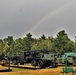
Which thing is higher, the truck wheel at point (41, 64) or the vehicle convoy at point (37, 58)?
the vehicle convoy at point (37, 58)

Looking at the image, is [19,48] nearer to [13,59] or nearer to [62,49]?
[62,49]

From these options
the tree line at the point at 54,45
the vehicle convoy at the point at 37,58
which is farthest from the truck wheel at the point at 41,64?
the tree line at the point at 54,45

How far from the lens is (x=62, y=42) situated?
224 ft

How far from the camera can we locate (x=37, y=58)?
34188 mm

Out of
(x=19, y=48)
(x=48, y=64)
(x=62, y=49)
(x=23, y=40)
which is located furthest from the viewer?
(x=23, y=40)

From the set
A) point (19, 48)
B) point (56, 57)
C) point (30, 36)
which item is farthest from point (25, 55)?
point (30, 36)

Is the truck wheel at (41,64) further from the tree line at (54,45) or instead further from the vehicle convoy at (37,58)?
the tree line at (54,45)

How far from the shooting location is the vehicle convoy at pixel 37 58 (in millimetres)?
32944

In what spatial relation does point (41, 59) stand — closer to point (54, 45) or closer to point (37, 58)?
point (37, 58)

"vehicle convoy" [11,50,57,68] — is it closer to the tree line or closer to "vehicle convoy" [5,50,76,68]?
"vehicle convoy" [5,50,76,68]

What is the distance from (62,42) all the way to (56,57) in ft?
104

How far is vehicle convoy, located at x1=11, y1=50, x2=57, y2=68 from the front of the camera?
3294cm

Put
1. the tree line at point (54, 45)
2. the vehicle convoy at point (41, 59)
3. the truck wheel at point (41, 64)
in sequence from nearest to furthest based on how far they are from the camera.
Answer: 1. the truck wheel at point (41, 64)
2. the vehicle convoy at point (41, 59)
3. the tree line at point (54, 45)

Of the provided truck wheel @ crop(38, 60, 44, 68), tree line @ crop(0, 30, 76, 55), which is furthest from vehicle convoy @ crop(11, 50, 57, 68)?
tree line @ crop(0, 30, 76, 55)
